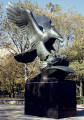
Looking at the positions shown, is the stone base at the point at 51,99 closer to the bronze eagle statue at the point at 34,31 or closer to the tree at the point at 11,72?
the bronze eagle statue at the point at 34,31

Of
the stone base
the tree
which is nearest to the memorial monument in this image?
the stone base

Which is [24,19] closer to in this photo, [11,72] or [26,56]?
[26,56]

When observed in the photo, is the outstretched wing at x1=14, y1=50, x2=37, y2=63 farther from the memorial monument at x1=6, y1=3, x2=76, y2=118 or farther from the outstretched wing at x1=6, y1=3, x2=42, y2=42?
the outstretched wing at x1=6, y1=3, x2=42, y2=42

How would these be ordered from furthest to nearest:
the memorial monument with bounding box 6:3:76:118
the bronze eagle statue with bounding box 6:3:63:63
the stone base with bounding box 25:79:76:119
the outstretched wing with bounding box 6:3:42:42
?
1. the outstretched wing with bounding box 6:3:42:42
2. the bronze eagle statue with bounding box 6:3:63:63
3. the memorial monument with bounding box 6:3:76:118
4. the stone base with bounding box 25:79:76:119

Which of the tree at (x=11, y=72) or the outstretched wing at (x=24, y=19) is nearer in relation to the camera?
the outstretched wing at (x=24, y=19)

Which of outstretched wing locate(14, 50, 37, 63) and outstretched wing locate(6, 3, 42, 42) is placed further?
outstretched wing locate(14, 50, 37, 63)

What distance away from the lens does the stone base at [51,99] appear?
12.5 meters

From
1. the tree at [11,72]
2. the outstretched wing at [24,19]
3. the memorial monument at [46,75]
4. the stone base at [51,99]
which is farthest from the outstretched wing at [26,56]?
the tree at [11,72]

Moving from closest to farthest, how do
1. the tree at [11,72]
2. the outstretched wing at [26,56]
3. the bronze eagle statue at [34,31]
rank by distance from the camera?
the bronze eagle statue at [34,31] < the outstretched wing at [26,56] < the tree at [11,72]

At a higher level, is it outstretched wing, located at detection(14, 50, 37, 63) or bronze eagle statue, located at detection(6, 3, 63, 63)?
bronze eagle statue, located at detection(6, 3, 63, 63)

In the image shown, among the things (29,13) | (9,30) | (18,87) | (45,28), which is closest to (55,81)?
(45,28)

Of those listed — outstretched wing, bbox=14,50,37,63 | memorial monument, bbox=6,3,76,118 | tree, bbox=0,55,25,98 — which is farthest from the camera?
tree, bbox=0,55,25,98

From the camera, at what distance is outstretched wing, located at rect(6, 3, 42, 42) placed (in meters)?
14.0

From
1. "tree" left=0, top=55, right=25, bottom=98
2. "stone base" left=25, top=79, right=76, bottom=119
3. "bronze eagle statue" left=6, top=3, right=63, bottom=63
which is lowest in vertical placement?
"stone base" left=25, top=79, right=76, bottom=119
